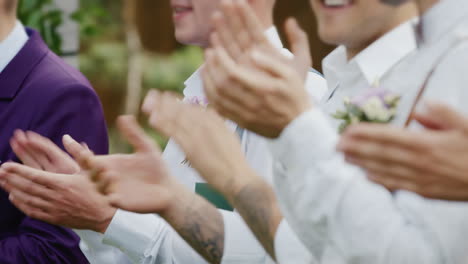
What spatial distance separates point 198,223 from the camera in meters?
2.36

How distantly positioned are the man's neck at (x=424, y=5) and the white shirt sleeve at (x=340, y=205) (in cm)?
35

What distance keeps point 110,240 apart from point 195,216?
37 cm

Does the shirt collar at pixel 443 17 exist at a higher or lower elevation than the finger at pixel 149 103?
higher

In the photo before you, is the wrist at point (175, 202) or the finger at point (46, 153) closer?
the wrist at point (175, 202)

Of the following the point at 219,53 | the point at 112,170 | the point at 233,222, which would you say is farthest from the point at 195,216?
the point at 219,53

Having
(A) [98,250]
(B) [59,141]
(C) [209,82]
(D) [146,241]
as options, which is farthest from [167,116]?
(B) [59,141]

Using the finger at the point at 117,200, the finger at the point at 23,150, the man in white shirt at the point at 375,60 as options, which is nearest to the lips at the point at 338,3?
the man in white shirt at the point at 375,60

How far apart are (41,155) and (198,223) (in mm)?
559

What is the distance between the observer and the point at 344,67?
2213 millimetres

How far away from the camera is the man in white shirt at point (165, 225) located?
2467mm

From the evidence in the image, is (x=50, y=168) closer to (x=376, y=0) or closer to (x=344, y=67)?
(x=344, y=67)

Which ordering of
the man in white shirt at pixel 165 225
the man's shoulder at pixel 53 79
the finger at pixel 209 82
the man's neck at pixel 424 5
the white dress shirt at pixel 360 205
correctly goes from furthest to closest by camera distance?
the man's shoulder at pixel 53 79
the man in white shirt at pixel 165 225
the man's neck at pixel 424 5
the finger at pixel 209 82
the white dress shirt at pixel 360 205

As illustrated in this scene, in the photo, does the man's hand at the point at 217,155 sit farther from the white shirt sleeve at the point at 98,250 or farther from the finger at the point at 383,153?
the white shirt sleeve at the point at 98,250

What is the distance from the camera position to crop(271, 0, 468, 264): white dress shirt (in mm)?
1644
